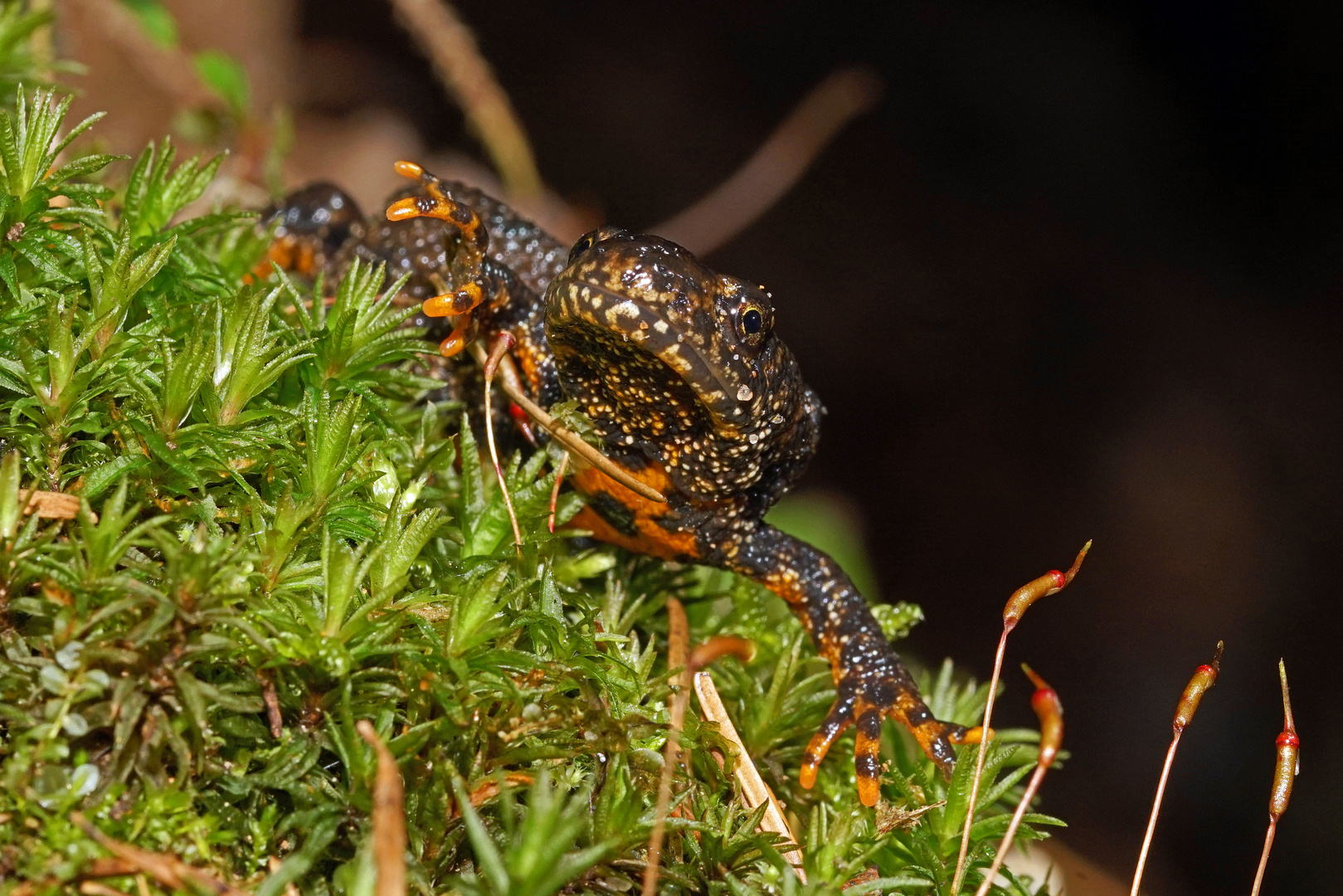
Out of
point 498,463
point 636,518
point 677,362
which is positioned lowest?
point 636,518

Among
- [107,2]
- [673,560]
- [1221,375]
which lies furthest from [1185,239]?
[107,2]

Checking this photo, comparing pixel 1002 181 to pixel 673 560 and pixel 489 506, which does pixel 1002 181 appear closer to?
pixel 673 560

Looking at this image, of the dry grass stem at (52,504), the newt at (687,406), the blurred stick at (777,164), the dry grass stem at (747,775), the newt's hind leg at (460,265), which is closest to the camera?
the dry grass stem at (52,504)

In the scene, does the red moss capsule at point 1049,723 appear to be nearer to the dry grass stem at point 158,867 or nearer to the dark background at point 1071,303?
the dry grass stem at point 158,867

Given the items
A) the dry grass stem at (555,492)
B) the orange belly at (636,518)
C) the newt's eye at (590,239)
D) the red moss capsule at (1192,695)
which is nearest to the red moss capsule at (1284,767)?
the red moss capsule at (1192,695)

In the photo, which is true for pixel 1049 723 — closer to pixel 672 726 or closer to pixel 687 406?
pixel 672 726

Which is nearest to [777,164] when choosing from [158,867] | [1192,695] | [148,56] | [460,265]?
[148,56]

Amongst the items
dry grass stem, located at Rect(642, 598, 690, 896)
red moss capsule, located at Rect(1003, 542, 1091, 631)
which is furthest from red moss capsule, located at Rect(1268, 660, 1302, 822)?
dry grass stem, located at Rect(642, 598, 690, 896)
